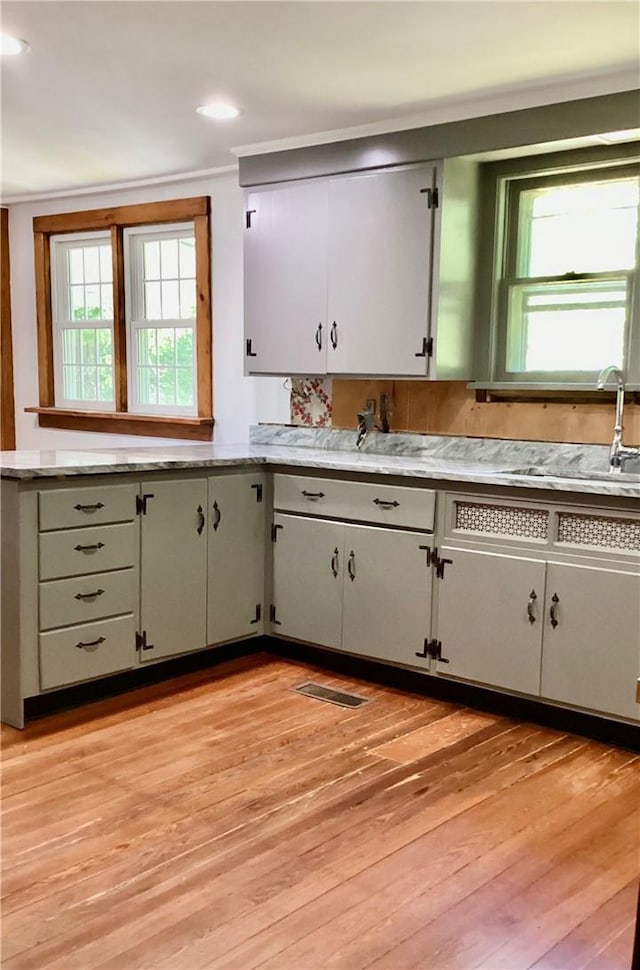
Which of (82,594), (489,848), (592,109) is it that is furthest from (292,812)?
(592,109)

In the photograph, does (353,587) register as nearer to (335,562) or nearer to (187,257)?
(335,562)

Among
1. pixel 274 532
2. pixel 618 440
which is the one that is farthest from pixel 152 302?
pixel 618 440

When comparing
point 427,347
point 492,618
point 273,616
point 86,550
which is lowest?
point 273,616

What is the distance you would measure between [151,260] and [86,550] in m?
2.68

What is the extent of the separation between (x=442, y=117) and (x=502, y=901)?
118 inches

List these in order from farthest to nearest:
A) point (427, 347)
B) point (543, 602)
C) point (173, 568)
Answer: point (427, 347) → point (173, 568) → point (543, 602)

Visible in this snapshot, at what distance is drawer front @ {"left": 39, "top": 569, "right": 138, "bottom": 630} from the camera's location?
319cm

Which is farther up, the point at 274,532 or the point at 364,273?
the point at 364,273

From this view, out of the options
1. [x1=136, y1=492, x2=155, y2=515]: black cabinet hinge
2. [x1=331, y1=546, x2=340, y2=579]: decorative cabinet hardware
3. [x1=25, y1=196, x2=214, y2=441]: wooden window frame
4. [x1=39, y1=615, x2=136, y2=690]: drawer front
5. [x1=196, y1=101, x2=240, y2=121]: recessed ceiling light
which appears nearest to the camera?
[x1=39, y1=615, x2=136, y2=690]: drawer front

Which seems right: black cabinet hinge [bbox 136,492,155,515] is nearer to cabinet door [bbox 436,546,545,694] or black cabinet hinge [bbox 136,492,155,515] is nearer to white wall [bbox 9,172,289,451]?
cabinet door [bbox 436,546,545,694]

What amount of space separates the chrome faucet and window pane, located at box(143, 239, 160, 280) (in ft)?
9.84

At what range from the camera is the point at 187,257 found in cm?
520

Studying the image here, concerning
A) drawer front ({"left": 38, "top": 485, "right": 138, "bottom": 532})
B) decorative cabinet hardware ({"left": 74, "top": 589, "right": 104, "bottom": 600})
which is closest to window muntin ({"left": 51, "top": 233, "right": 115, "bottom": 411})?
drawer front ({"left": 38, "top": 485, "right": 138, "bottom": 532})

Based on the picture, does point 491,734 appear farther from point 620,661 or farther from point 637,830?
point 637,830
